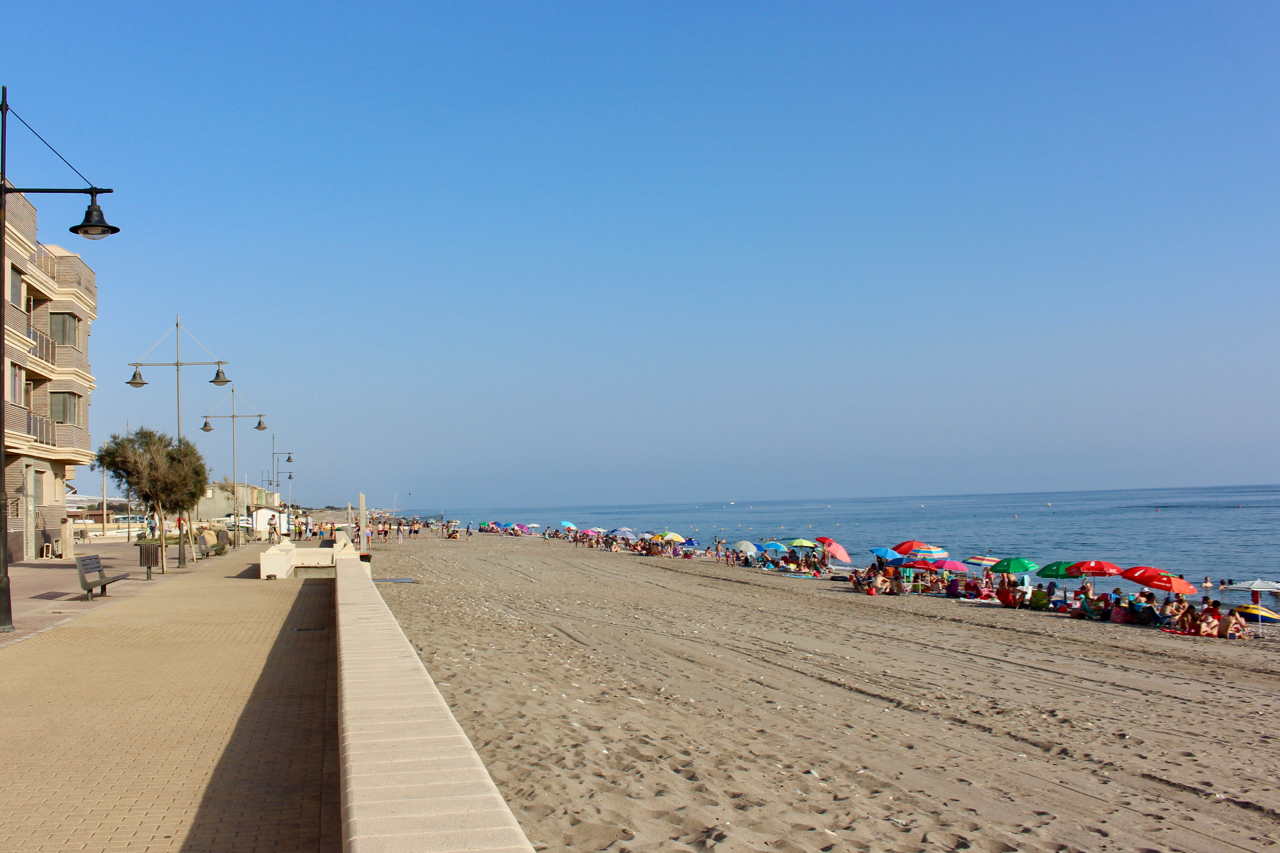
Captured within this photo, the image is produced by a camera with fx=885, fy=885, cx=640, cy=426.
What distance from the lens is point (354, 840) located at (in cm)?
312

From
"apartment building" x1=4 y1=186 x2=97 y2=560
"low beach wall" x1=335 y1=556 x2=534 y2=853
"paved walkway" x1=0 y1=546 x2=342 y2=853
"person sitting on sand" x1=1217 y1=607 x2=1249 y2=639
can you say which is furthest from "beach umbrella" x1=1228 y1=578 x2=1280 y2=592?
"apartment building" x1=4 y1=186 x2=97 y2=560

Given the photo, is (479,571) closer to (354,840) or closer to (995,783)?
(995,783)

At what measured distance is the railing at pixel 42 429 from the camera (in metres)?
23.7

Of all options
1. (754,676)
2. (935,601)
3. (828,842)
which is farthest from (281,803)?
(935,601)

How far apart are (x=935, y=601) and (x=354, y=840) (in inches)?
952

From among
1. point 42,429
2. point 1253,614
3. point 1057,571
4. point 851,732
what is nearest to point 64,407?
Result: point 42,429

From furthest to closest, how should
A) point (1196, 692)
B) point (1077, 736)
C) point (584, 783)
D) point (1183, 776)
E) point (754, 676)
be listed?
1. point (1196, 692)
2. point (754, 676)
3. point (1077, 736)
4. point (1183, 776)
5. point (584, 783)

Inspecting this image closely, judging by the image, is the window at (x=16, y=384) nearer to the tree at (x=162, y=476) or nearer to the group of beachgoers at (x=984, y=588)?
the tree at (x=162, y=476)

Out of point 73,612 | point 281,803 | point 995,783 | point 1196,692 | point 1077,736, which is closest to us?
point 281,803

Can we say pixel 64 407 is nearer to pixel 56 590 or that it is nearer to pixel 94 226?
pixel 56 590

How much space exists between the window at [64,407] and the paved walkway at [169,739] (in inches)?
728

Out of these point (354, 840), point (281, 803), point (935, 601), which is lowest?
point (935, 601)

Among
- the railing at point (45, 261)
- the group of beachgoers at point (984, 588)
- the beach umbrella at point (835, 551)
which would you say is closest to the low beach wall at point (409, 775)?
the group of beachgoers at point (984, 588)

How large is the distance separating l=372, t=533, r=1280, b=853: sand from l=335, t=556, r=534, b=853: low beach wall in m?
0.97
